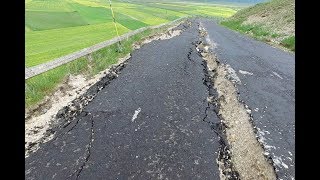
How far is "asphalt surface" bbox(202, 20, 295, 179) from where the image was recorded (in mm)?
6785

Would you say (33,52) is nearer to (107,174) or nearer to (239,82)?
(239,82)

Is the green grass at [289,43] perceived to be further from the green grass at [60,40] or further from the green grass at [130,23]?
the green grass at [130,23]

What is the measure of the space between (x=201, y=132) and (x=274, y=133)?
1.63 meters

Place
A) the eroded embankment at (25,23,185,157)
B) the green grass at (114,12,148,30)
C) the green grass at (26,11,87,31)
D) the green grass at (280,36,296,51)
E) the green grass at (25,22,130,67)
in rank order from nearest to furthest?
1. the eroded embankment at (25,23,185,157)
2. the green grass at (25,22,130,67)
3. the green grass at (280,36,296,51)
4. the green grass at (26,11,87,31)
5. the green grass at (114,12,148,30)

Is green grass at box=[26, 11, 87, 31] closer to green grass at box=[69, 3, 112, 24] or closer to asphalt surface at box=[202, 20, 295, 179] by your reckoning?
green grass at box=[69, 3, 112, 24]

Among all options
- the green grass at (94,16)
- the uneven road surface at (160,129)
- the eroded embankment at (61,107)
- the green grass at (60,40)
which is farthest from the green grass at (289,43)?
the green grass at (94,16)

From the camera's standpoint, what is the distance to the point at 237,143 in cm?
710

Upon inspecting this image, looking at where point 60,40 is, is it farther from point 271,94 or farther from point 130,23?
point 130,23

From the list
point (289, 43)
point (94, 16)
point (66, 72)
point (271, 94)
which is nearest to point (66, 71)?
point (66, 72)

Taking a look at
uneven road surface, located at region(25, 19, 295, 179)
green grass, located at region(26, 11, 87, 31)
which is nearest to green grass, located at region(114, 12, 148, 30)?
green grass, located at region(26, 11, 87, 31)

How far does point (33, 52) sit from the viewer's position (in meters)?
16.2

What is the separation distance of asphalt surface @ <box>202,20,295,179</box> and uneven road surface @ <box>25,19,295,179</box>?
0.02 meters
